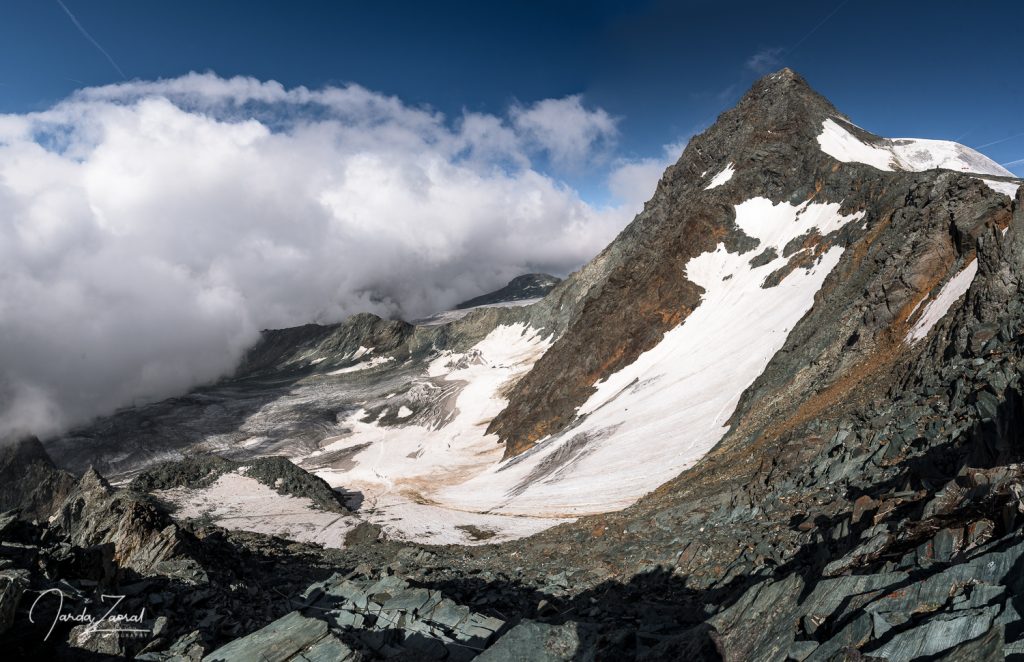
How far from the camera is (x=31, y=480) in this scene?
107m

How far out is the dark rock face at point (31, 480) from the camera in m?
93.9

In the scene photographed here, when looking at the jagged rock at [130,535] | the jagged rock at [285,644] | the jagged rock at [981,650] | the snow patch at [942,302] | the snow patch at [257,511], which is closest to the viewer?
the jagged rock at [981,650]

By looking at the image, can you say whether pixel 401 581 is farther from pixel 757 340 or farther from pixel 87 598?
pixel 757 340

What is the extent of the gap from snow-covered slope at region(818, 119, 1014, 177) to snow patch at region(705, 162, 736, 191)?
12008 millimetres

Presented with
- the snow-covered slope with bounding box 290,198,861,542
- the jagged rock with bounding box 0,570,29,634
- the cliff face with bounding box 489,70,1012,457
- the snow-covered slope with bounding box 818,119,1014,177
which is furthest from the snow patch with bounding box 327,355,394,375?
the jagged rock with bounding box 0,570,29,634

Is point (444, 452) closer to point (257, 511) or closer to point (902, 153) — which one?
point (257, 511)

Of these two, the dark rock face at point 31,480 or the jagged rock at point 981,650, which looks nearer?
the jagged rock at point 981,650

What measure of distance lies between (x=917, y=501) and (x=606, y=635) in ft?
18.8

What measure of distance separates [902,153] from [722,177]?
23.9 meters

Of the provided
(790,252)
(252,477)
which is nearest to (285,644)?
(252,477)

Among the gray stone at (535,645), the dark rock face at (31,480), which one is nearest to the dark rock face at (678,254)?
the gray stone at (535,645)

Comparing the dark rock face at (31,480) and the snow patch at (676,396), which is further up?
the dark rock face at (31,480)

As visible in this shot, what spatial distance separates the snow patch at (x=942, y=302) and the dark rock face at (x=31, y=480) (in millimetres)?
111099
